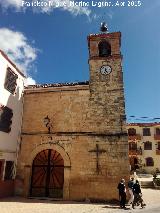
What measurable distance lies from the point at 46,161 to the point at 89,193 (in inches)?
127

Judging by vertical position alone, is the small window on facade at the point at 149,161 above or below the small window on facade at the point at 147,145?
below

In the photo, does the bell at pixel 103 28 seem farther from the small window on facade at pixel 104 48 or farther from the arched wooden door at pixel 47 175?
the arched wooden door at pixel 47 175

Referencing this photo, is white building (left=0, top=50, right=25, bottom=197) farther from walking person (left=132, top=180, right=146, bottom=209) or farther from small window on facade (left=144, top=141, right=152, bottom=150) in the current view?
small window on facade (left=144, top=141, right=152, bottom=150)

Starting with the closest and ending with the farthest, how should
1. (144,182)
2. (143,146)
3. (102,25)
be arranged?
(102,25)
(144,182)
(143,146)

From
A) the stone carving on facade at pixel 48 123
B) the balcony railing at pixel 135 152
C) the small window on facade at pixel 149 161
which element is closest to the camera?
the stone carving on facade at pixel 48 123

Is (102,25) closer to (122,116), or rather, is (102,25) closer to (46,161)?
(122,116)

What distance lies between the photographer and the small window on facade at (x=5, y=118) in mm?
12828

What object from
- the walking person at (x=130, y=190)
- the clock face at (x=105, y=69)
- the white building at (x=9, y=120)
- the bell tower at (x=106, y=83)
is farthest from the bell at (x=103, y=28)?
the walking person at (x=130, y=190)

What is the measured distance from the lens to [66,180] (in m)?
13.0

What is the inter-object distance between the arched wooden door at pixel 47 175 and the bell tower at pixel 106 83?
3.19 meters

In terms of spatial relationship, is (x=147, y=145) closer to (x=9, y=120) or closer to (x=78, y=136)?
(x=78, y=136)

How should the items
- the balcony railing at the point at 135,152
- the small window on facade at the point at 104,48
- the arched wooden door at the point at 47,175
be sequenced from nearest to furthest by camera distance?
the arched wooden door at the point at 47,175
the small window on facade at the point at 104,48
the balcony railing at the point at 135,152

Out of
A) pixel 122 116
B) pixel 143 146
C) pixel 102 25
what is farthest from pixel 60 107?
pixel 143 146

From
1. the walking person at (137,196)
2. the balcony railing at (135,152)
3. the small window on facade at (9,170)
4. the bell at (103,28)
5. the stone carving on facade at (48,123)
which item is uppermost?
the bell at (103,28)
